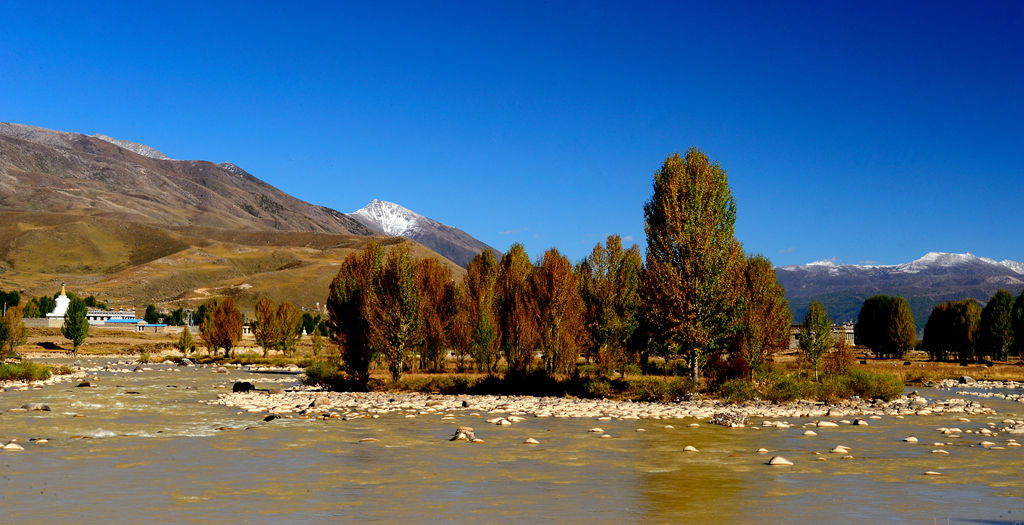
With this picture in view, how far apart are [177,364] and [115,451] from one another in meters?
77.2

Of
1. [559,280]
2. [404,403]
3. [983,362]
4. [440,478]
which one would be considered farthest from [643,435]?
[983,362]

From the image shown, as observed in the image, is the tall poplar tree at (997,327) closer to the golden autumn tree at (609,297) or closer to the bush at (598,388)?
the golden autumn tree at (609,297)

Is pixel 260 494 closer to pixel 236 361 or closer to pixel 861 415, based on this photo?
pixel 861 415

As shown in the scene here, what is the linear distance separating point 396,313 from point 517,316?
26.3ft

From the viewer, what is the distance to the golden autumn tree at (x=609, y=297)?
60.8 metres

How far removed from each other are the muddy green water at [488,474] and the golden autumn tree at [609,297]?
27.3 meters

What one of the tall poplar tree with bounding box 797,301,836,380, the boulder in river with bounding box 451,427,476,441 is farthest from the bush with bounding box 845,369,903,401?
the boulder in river with bounding box 451,427,476,441

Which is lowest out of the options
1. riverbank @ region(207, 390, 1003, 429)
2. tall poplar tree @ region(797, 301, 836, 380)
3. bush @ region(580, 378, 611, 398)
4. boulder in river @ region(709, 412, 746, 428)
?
riverbank @ region(207, 390, 1003, 429)

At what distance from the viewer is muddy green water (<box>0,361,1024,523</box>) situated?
602 inches

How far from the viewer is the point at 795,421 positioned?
33.9m

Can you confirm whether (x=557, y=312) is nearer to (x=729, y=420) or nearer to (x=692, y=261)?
(x=692, y=261)

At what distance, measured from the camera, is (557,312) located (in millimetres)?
51938

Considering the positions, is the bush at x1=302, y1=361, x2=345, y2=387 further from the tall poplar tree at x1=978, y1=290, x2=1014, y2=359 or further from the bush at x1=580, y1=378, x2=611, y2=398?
the tall poplar tree at x1=978, y1=290, x2=1014, y2=359

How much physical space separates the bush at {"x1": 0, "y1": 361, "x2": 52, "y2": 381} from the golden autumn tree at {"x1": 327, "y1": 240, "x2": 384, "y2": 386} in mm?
23162
